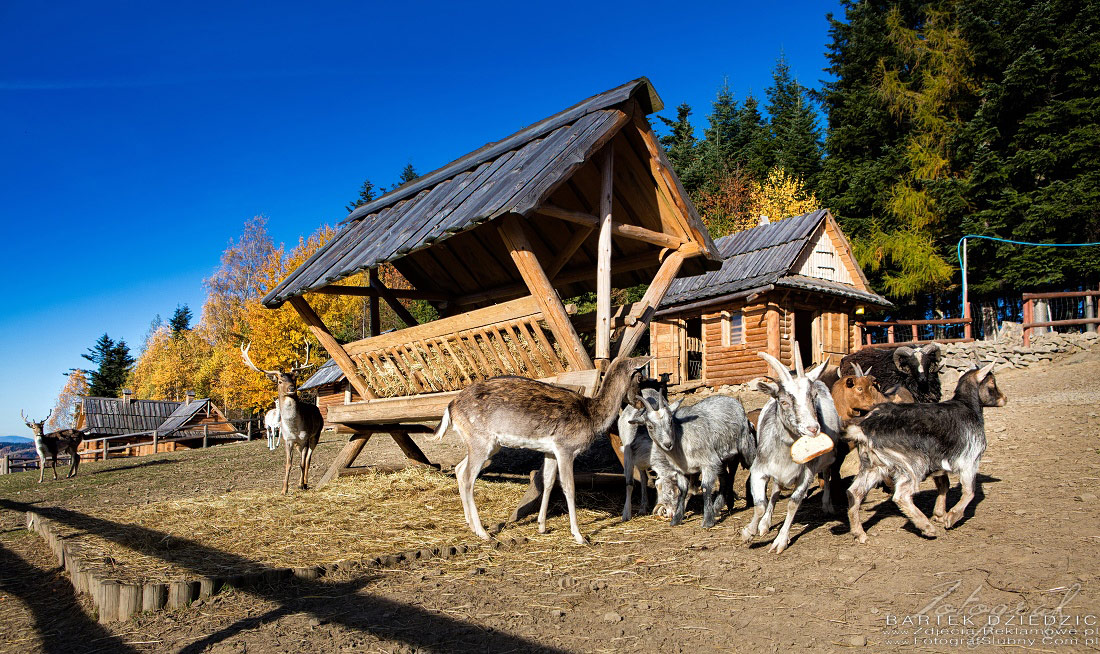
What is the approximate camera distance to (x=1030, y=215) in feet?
93.1

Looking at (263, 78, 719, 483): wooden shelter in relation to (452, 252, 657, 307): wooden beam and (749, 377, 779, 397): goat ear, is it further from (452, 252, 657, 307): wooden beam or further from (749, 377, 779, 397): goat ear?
(749, 377, 779, 397): goat ear

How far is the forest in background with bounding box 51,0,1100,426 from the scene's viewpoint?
1125 inches

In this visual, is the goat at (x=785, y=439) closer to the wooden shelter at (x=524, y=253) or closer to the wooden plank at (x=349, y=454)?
the wooden shelter at (x=524, y=253)

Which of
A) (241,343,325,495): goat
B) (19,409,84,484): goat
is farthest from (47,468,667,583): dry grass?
(19,409,84,484): goat

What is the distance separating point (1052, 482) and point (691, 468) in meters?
3.81

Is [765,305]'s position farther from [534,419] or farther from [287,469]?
[534,419]

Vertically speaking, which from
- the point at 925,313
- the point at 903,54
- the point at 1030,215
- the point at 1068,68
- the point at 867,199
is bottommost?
the point at 925,313

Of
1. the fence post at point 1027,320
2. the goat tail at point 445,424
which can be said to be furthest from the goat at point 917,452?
the fence post at point 1027,320

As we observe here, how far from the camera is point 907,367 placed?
8719 millimetres

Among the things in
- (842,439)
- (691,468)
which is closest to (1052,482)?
(842,439)

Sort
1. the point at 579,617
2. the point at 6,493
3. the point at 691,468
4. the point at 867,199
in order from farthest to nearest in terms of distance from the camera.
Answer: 1. the point at 867,199
2. the point at 6,493
3. the point at 691,468
4. the point at 579,617

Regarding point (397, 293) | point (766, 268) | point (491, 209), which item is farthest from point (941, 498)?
point (766, 268)

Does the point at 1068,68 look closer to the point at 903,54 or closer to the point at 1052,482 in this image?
the point at 903,54

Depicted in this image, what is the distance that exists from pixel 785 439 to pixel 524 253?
3485mm
